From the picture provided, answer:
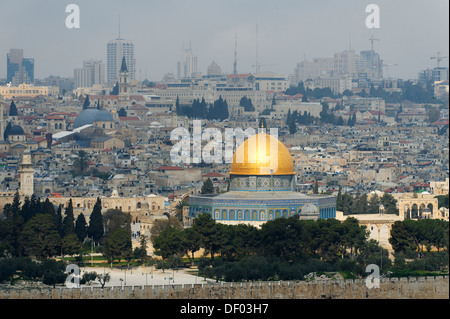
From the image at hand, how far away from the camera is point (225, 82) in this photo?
167 meters

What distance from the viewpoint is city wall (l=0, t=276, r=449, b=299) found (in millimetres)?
47500

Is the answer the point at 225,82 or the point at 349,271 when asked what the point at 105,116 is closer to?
the point at 225,82

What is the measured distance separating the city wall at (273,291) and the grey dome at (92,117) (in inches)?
2979

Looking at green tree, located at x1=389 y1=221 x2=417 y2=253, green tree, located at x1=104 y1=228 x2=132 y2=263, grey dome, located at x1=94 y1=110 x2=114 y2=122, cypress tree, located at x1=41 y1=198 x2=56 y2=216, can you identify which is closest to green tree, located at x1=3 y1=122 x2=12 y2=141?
grey dome, located at x1=94 y1=110 x2=114 y2=122

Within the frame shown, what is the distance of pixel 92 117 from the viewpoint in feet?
413

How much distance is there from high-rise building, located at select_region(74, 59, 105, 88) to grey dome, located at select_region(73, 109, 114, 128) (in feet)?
179

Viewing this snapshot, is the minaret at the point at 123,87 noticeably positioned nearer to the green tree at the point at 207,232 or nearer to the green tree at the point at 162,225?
the green tree at the point at 162,225

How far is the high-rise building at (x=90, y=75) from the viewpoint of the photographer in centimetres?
18425

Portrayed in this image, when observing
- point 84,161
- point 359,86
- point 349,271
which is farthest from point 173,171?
point 359,86

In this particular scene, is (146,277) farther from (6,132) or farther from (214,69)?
(214,69)

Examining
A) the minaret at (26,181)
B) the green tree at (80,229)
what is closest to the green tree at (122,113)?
the minaret at (26,181)

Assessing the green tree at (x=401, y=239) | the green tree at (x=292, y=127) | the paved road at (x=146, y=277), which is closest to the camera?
the paved road at (x=146, y=277)
